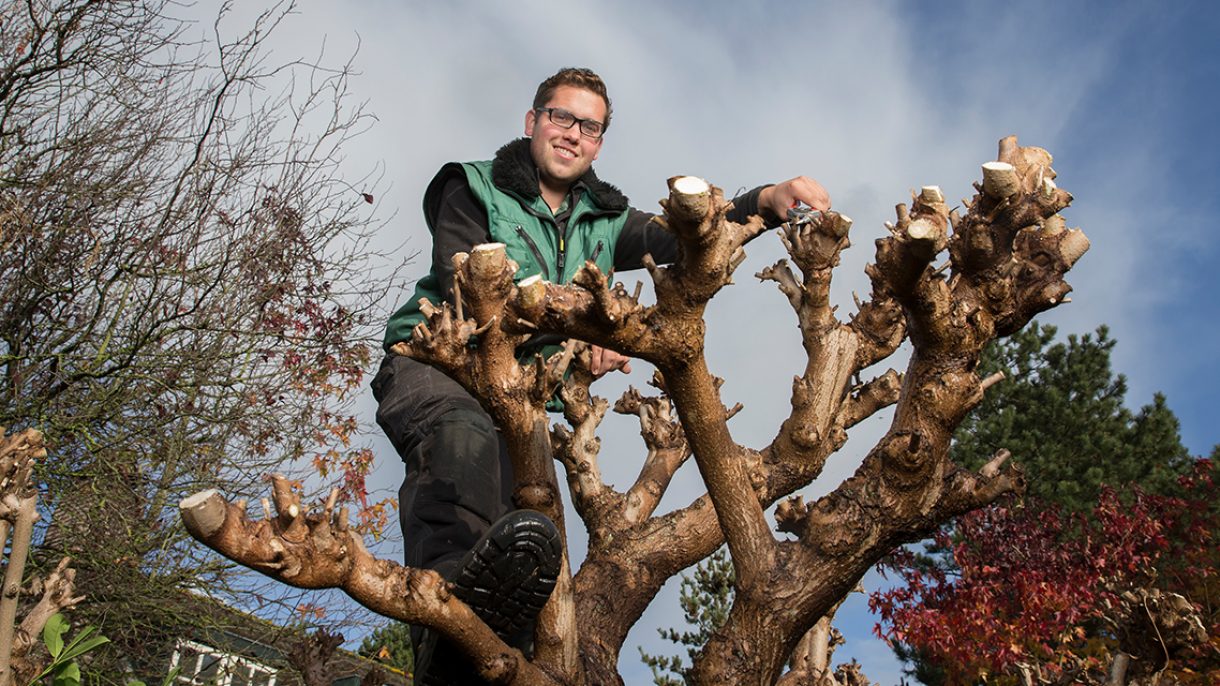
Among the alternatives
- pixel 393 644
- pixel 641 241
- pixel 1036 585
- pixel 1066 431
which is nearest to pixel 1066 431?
pixel 1066 431

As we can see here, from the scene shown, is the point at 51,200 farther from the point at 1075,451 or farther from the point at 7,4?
the point at 1075,451

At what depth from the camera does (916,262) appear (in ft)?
9.41

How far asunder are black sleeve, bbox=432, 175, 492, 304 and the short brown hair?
0.63m

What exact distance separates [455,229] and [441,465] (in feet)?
3.10

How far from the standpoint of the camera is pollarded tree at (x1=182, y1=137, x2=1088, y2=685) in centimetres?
274

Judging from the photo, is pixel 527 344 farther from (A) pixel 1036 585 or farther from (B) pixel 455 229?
(A) pixel 1036 585

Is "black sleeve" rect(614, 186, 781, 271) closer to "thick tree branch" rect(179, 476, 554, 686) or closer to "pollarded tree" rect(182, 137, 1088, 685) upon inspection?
"pollarded tree" rect(182, 137, 1088, 685)

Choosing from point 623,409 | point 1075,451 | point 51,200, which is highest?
point 1075,451

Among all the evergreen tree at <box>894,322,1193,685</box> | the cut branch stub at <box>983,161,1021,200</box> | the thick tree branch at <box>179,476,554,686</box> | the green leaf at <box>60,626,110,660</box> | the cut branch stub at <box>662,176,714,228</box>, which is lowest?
the green leaf at <box>60,626,110,660</box>

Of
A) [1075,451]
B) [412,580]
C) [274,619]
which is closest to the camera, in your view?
[412,580]

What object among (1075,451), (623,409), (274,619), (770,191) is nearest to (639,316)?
(770,191)

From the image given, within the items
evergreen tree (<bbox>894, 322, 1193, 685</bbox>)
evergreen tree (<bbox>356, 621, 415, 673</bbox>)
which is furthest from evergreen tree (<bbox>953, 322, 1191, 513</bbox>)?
evergreen tree (<bbox>356, 621, 415, 673</bbox>)

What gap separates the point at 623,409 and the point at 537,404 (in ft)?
6.05

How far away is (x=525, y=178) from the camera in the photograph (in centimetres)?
396
